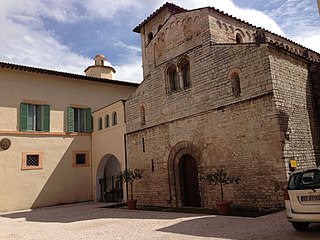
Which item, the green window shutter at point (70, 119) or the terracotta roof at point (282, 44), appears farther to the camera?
the green window shutter at point (70, 119)

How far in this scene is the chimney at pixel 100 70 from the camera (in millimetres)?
25281

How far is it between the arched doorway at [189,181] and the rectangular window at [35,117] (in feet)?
30.4

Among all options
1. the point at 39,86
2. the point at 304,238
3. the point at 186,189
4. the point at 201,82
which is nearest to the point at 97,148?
the point at 39,86

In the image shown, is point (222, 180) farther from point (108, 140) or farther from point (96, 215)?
point (108, 140)

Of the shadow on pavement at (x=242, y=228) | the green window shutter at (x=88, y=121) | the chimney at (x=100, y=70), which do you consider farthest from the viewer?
the chimney at (x=100, y=70)

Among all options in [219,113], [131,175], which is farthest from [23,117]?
[219,113]

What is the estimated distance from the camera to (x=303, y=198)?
590cm

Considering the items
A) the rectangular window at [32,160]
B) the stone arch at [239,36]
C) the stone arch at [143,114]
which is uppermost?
the stone arch at [239,36]

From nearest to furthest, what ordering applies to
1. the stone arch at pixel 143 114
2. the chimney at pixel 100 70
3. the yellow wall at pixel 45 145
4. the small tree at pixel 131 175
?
the small tree at pixel 131 175 < the stone arch at pixel 143 114 < the yellow wall at pixel 45 145 < the chimney at pixel 100 70

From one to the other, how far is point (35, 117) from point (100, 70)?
9.09 meters

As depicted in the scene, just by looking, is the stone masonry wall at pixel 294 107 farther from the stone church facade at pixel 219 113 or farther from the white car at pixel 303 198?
the white car at pixel 303 198

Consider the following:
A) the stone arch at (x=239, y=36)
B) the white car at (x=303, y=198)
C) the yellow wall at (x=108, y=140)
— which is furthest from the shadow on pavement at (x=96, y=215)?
the stone arch at (x=239, y=36)

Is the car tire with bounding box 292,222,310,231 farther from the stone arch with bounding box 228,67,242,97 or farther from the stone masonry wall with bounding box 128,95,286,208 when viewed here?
the stone arch with bounding box 228,67,242,97

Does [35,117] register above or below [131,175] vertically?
above
